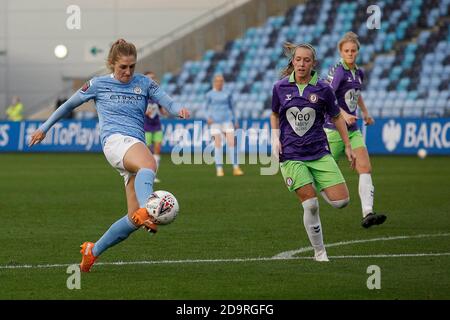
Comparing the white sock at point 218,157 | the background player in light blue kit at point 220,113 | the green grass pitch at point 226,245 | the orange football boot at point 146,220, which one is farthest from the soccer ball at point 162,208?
the background player in light blue kit at point 220,113

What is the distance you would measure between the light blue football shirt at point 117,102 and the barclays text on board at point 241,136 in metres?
21.9

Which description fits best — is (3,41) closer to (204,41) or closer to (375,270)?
(204,41)

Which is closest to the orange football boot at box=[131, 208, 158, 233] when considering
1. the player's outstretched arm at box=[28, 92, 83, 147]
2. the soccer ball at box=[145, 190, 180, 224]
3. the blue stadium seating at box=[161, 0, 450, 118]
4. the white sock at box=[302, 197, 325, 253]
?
the soccer ball at box=[145, 190, 180, 224]

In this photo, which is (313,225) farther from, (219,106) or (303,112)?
(219,106)

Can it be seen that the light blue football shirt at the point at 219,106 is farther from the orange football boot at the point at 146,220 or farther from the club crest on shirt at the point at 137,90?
the orange football boot at the point at 146,220

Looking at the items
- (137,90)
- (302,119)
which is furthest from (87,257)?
(302,119)

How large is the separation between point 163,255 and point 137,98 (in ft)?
6.29

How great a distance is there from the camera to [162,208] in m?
8.84

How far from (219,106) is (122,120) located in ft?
52.4

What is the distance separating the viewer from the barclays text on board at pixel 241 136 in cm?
3158

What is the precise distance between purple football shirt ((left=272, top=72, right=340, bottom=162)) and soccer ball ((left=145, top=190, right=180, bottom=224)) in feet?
7.13

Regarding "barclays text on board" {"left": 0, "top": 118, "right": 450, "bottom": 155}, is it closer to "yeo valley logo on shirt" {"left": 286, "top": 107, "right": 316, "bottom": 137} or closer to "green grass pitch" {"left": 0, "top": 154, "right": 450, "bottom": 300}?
"green grass pitch" {"left": 0, "top": 154, "right": 450, "bottom": 300}

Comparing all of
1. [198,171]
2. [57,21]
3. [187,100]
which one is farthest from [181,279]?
[57,21]

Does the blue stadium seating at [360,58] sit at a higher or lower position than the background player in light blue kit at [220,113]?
higher
